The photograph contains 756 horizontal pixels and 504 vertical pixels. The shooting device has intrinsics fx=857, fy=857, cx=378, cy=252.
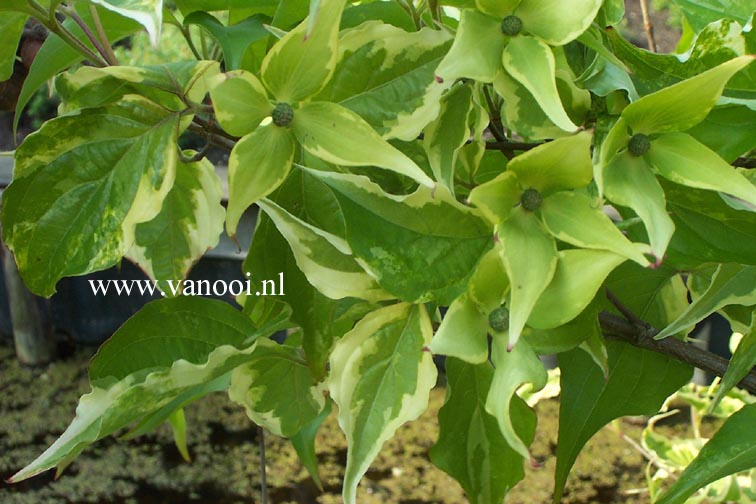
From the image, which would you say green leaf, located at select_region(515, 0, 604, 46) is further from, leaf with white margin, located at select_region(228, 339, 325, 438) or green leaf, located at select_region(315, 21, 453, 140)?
leaf with white margin, located at select_region(228, 339, 325, 438)

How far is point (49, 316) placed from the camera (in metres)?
1.62

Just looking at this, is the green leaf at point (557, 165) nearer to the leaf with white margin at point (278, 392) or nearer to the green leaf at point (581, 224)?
the green leaf at point (581, 224)

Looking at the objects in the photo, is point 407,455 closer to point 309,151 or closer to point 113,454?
point 113,454

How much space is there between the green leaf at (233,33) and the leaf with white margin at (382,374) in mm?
83

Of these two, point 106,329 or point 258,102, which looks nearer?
point 258,102

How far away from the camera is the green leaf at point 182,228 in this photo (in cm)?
25

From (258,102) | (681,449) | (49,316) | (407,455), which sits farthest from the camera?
(49,316)

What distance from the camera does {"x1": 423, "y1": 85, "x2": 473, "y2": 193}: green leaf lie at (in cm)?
20

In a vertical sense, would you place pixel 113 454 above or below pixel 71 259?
below

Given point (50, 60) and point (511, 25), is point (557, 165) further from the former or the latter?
point (50, 60)

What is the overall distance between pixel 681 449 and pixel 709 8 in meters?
0.81

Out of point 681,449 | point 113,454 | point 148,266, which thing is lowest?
point 113,454

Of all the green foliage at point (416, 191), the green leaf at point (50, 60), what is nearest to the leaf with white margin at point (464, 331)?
the green foliage at point (416, 191)

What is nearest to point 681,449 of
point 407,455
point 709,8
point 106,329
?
point 407,455
